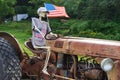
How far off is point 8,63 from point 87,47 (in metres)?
1.48

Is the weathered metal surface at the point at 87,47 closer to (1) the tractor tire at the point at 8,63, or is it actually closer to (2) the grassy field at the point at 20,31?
(1) the tractor tire at the point at 8,63

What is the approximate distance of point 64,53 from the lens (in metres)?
7.58

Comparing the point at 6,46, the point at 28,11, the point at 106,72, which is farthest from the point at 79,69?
the point at 28,11

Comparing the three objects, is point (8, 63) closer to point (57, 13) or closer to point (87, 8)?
point (57, 13)

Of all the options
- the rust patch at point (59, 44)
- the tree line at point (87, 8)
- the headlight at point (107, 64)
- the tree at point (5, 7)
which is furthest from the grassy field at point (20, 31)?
the headlight at point (107, 64)

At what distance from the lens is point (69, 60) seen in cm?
768

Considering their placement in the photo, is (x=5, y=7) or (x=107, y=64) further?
(x=5, y=7)

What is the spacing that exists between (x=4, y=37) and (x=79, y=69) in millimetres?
1772

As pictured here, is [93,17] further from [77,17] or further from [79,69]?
[79,69]

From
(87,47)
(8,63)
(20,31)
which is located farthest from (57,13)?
(87,47)

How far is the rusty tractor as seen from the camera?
259 inches

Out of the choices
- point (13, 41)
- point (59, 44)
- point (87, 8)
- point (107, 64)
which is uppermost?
point (107, 64)

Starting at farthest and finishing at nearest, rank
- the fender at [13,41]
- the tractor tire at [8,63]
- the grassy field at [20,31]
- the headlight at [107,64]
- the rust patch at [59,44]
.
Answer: the grassy field at [20,31], the fender at [13,41], the rust patch at [59,44], the tractor tire at [8,63], the headlight at [107,64]

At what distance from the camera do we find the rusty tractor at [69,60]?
658 cm
